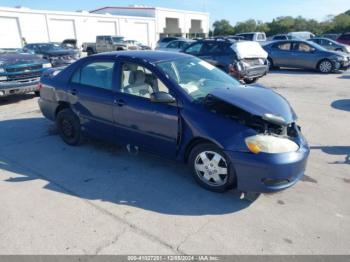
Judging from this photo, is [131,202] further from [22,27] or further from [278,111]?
[22,27]

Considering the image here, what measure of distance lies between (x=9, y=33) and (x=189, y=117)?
1276 inches

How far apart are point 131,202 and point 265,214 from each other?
1.51 meters

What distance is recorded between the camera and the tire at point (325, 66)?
13758 mm

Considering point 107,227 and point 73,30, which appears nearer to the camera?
point 107,227

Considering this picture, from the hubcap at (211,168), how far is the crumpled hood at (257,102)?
0.64 metres

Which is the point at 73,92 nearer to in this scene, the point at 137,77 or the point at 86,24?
the point at 137,77

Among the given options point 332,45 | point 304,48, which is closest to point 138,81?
point 304,48

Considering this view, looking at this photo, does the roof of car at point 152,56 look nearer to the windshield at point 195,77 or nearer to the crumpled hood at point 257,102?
the windshield at point 195,77

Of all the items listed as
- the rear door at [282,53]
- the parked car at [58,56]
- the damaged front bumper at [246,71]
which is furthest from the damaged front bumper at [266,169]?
the rear door at [282,53]

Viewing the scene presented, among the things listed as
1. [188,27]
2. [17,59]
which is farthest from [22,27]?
[188,27]

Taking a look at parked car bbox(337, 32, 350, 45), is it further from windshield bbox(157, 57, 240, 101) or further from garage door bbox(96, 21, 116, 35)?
garage door bbox(96, 21, 116, 35)

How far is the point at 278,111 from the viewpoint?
3541 millimetres

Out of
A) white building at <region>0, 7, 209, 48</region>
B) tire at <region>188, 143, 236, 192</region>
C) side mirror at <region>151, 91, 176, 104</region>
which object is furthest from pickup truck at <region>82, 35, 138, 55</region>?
tire at <region>188, 143, 236, 192</region>

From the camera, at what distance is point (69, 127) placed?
5.17m
